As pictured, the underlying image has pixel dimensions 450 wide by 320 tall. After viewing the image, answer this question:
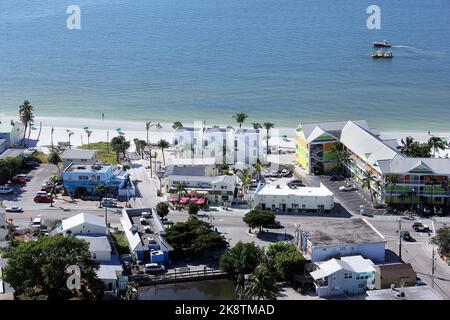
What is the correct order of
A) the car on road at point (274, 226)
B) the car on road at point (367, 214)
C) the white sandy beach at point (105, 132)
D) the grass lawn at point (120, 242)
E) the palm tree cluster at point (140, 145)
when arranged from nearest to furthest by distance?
the grass lawn at point (120, 242), the car on road at point (274, 226), the car on road at point (367, 214), the palm tree cluster at point (140, 145), the white sandy beach at point (105, 132)

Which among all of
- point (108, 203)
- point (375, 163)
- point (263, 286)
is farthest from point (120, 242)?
point (375, 163)

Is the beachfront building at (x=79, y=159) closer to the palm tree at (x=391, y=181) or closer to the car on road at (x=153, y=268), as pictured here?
the car on road at (x=153, y=268)

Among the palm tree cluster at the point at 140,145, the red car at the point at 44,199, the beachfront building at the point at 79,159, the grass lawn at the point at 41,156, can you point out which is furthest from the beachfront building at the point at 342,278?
the grass lawn at the point at 41,156

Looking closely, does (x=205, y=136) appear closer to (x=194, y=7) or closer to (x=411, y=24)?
(x=411, y=24)

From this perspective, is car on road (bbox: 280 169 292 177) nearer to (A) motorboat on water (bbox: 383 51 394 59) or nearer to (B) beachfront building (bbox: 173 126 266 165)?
(B) beachfront building (bbox: 173 126 266 165)

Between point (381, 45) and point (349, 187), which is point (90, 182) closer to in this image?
point (349, 187)
